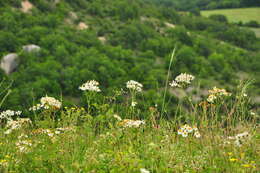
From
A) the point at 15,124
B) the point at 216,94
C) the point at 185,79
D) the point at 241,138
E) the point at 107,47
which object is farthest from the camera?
the point at 107,47

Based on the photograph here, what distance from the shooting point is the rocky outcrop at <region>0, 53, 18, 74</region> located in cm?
6244

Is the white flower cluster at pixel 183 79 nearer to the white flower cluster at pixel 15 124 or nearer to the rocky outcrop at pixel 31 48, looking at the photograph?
the white flower cluster at pixel 15 124

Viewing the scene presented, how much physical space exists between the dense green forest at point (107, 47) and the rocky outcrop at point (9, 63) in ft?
4.66

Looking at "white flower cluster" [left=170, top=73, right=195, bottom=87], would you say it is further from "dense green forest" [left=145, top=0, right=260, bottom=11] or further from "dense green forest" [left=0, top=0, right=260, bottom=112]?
"dense green forest" [left=145, top=0, right=260, bottom=11]

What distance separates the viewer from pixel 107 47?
85.5m

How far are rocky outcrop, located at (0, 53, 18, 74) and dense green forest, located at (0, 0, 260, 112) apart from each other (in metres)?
1.42

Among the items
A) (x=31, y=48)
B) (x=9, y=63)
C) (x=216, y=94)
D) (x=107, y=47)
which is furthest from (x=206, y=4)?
(x=216, y=94)

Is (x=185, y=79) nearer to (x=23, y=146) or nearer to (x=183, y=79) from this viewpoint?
(x=183, y=79)

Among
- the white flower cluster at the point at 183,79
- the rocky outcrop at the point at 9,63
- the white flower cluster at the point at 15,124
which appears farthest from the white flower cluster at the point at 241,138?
the rocky outcrop at the point at 9,63

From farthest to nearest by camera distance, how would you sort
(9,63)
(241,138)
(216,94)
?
(9,63) → (216,94) → (241,138)

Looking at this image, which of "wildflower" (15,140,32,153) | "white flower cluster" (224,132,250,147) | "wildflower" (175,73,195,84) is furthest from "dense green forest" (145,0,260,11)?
"wildflower" (15,140,32,153)

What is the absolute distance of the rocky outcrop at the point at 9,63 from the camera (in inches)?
2458

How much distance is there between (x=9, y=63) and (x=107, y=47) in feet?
94.8

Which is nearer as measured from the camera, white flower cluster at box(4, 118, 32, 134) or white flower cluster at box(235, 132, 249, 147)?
white flower cluster at box(235, 132, 249, 147)
